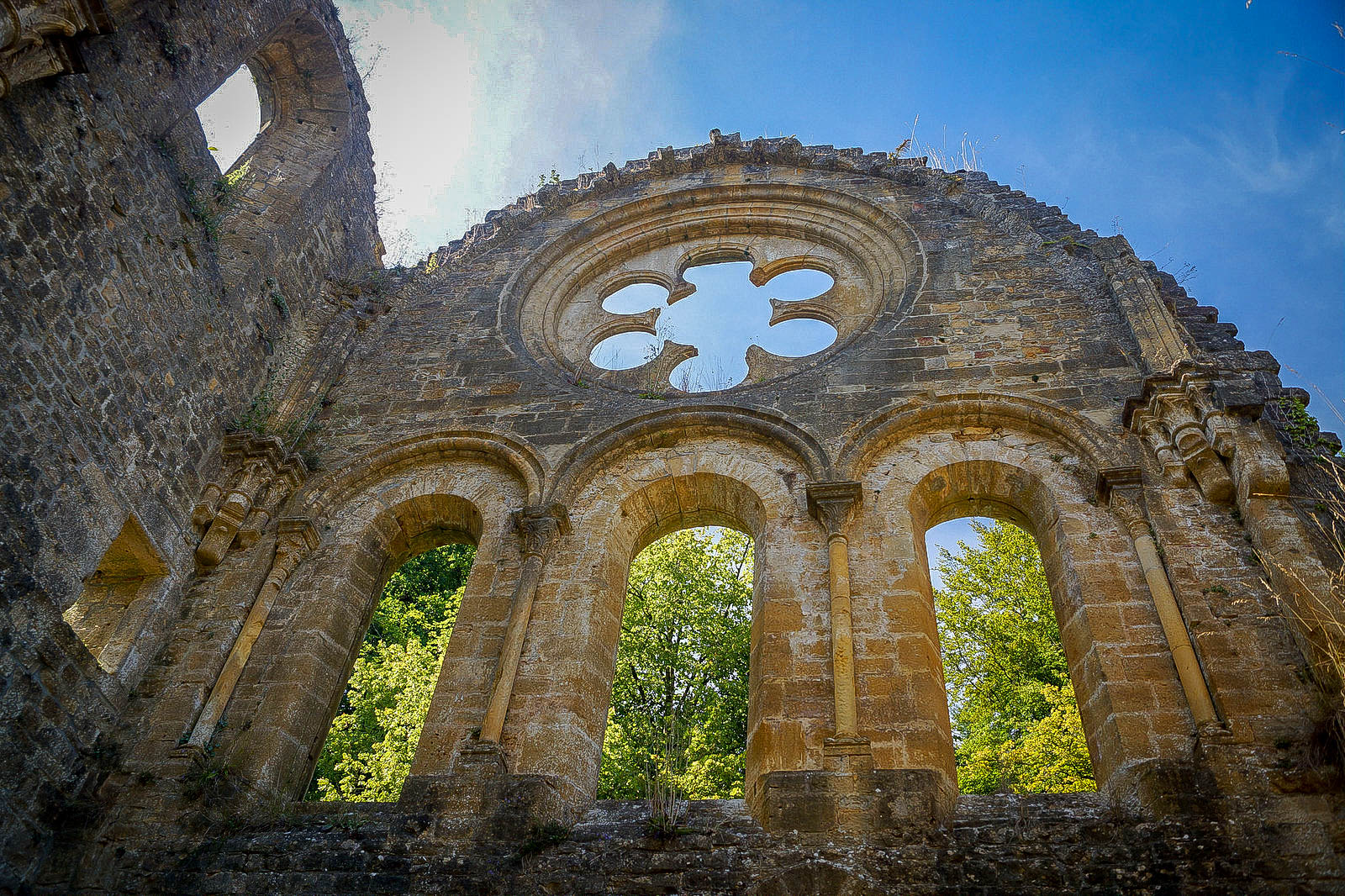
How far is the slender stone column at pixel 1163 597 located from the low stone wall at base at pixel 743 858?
2.71ft

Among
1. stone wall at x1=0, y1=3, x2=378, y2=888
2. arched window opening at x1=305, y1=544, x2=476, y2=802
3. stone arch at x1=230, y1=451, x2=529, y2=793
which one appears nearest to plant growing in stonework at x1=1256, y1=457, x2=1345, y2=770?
stone arch at x1=230, y1=451, x2=529, y2=793

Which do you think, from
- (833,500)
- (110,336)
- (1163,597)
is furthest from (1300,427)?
(110,336)

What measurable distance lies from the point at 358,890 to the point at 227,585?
323cm

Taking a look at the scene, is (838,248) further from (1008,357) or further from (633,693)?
(633,693)

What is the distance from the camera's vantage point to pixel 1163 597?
6676 millimetres

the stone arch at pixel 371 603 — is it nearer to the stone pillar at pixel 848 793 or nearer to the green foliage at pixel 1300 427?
the stone pillar at pixel 848 793

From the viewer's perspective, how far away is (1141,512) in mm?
7270

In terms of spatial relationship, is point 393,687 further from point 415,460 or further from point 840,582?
point 840,582

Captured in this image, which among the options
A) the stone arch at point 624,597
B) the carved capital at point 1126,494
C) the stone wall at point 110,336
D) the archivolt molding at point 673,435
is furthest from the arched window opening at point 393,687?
the carved capital at point 1126,494

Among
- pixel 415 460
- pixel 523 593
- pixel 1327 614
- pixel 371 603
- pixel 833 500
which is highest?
pixel 415 460

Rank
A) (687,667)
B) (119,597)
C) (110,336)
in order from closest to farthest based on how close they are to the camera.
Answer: (110,336) → (119,597) → (687,667)

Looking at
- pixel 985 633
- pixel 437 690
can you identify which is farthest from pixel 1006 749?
pixel 437 690

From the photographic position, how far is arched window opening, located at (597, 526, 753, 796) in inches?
502

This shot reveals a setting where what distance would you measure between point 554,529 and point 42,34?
16.3ft
